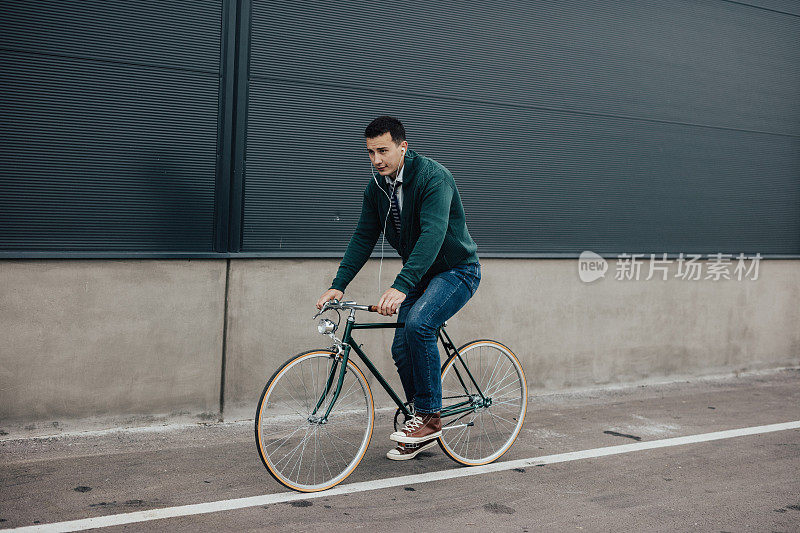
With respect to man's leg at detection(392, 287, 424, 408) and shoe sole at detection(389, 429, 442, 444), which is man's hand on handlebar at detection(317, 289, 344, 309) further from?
shoe sole at detection(389, 429, 442, 444)

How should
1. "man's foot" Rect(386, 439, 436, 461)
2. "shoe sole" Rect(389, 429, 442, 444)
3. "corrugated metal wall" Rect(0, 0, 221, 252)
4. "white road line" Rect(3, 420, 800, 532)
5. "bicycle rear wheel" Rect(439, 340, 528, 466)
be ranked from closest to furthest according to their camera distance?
1. "white road line" Rect(3, 420, 800, 532)
2. "shoe sole" Rect(389, 429, 442, 444)
3. "man's foot" Rect(386, 439, 436, 461)
4. "bicycle rear wheel" Rect(439, 340, 528, 466)
5. "corrugated metal wall" Rect(0, 0, 221, 252)

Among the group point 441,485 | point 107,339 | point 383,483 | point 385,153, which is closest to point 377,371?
point 383,483

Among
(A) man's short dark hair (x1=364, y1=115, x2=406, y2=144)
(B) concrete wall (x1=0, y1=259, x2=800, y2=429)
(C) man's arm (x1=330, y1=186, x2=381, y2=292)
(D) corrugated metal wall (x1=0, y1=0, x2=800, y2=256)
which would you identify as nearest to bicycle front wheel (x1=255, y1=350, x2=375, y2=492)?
(C) man's arm (x1=330, y1=186, x2=381, y2=292)

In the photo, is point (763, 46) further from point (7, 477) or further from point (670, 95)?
point (7, 477)

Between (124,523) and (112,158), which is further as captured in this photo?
(112,158)

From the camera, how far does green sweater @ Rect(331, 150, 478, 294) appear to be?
4500 mm

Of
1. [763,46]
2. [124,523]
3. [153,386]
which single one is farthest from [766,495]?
[763,46]

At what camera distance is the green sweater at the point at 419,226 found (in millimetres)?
4500

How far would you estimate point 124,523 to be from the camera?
12.8 ft

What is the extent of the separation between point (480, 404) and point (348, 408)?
1.03 meters

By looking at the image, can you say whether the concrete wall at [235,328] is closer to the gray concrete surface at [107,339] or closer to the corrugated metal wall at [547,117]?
the gray concrete surface at [107,339]

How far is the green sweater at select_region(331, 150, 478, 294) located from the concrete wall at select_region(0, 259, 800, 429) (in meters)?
1.34

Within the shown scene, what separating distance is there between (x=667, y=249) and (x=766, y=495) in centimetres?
393

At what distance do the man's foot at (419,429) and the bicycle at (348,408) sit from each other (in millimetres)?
106
